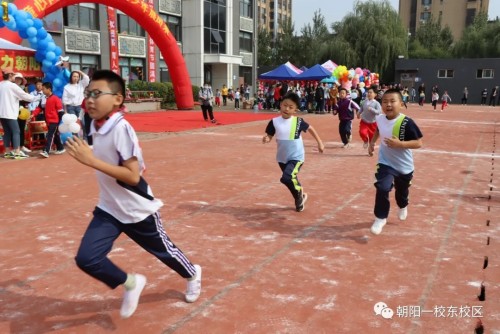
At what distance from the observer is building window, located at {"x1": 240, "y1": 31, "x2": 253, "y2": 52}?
4203 cm

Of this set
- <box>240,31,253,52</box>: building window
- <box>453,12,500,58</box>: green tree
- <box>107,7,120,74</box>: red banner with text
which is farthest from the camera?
<box>453,12,500,58</box>: green tree

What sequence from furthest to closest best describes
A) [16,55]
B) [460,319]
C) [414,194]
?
1. [16,55]
2. [414,194]
3. [460,319]

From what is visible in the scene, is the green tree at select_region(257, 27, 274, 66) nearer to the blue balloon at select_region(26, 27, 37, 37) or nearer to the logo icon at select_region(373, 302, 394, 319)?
the blue balloon at select_region(26, 27, 37, 37)

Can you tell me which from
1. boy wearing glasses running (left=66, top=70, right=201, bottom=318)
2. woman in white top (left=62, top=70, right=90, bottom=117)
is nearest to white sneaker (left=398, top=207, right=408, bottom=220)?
boy wearing glasses running (left=66, top=70, right=201, bottom=318)

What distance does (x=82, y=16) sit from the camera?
27.7 metres

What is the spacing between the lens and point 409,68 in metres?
44.8

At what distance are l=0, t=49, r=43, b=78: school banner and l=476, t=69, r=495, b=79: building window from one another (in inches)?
1620

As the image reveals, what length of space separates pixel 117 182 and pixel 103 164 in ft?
0.88

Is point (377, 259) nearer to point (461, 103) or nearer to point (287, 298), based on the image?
point (287, 298)

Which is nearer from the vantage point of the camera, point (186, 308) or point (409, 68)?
point (186, 308)

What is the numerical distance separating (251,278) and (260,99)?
26171mm

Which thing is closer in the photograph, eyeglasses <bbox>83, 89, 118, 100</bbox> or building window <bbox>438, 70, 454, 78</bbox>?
eyeglasses <bbox>83, 89, 118, 100</bbox>

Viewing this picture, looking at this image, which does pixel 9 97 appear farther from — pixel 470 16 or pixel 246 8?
pixel 470 16

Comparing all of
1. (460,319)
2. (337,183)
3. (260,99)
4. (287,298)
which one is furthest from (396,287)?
(260,99)
